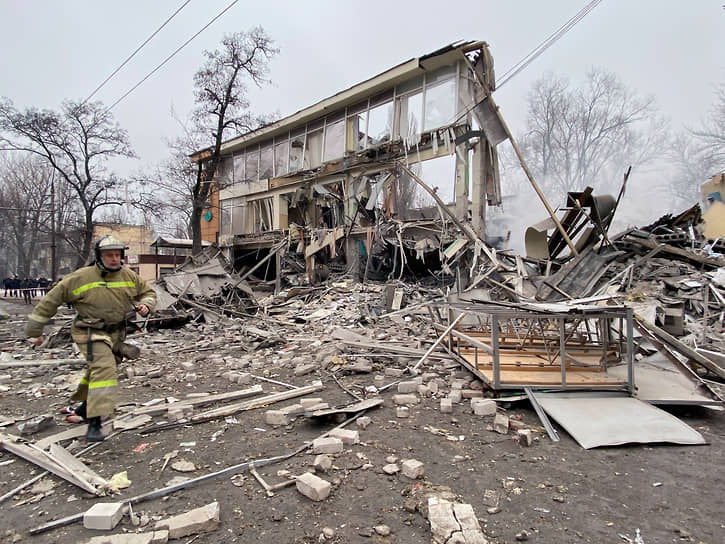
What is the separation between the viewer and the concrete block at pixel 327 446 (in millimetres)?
2918

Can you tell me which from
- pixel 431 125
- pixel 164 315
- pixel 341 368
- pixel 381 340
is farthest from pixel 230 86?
pixel 341 368

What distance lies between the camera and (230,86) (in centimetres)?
1639

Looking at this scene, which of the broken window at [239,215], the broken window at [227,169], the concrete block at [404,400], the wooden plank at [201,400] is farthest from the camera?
the broken window at [227,169]

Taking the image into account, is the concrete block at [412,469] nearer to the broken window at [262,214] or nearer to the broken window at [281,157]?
the broken window at [281,157]

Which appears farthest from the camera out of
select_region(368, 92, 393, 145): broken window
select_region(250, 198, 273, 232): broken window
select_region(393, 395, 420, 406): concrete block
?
select_region(250, 198, 273, 232): broken window

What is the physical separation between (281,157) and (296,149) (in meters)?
1.10

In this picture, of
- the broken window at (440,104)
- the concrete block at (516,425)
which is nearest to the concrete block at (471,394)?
the concrete block at (516,425)

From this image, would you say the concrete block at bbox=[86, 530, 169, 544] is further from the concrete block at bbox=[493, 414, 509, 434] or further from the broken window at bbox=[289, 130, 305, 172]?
the broken window at bbox=[289, 130, 305, 172]

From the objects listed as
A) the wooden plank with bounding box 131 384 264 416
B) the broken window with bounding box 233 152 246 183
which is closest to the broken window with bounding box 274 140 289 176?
the broken window with bounding box 233 152 246 183

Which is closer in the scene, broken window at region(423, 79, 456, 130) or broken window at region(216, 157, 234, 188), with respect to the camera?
broken window at region(423, 79, 456, 130)

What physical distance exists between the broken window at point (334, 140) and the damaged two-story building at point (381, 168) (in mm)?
44

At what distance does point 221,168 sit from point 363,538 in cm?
2333

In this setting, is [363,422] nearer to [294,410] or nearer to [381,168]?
[294,410]

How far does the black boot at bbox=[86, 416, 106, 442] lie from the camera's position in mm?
3166
